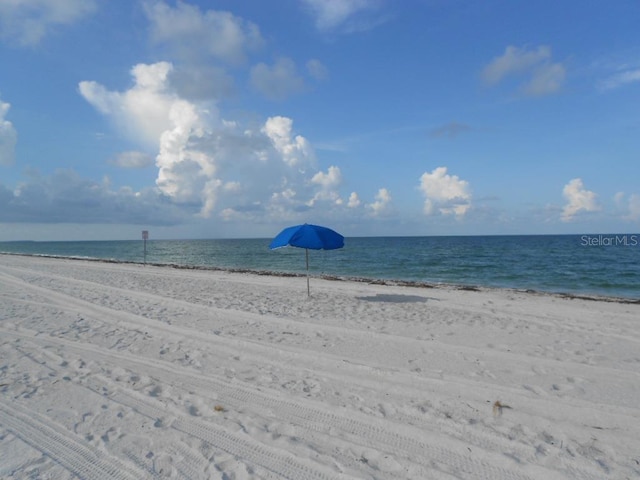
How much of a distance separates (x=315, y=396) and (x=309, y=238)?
19.5 ft

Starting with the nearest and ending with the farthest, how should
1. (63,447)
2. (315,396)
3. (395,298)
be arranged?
1. (63,447)
2. (315,396)
3. (395,298)

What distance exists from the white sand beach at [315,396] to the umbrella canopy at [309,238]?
6.38 feet

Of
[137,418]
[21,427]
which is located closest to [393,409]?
[137,418]

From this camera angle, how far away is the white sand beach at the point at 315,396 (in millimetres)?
3371

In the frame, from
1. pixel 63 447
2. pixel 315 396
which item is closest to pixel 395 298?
pixel 315 396

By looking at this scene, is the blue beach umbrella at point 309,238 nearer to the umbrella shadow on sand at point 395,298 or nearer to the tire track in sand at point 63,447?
the umbrella shadow on sand at point 395,298

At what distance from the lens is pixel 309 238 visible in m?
10.3

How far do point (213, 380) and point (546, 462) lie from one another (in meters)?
3.85

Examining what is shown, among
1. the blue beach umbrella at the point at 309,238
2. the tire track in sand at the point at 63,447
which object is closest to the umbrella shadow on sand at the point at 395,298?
the blue beach umbrella at the point at 309,238

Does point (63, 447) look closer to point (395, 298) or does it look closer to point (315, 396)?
point (315, 396)

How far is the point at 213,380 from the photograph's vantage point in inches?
204

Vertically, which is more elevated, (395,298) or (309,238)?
(309,238)

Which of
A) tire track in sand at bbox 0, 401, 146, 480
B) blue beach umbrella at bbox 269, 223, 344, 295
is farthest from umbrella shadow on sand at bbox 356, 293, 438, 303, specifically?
tire track in sand at bbox 0, 401, 146, 480

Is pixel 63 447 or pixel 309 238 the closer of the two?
pixel 63 447
